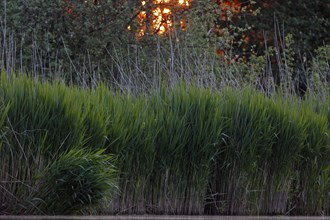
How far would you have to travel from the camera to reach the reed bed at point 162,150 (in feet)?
27.0

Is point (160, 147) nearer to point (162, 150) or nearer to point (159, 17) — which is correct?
point (162, 150)

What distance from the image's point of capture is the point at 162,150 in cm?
927

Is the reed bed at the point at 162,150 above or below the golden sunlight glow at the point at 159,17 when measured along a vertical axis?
below

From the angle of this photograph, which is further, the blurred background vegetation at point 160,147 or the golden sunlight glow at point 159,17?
the golden sunlight glow at point 159,17

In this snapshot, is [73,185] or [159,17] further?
[159,17]

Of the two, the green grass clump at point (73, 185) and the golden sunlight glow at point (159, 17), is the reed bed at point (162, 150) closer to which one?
the green grass clump at point (73, 185)

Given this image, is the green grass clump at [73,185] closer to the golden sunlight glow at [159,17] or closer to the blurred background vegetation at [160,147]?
the blurred background vegetation at [160,147]

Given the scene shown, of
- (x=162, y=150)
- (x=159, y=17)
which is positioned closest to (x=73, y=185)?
(x=162, y=150)

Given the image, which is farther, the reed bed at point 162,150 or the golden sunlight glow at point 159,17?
the golden sunlight glow at point 159,17

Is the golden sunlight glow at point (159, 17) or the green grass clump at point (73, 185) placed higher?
the golden sunlight glow at point (159, 17)

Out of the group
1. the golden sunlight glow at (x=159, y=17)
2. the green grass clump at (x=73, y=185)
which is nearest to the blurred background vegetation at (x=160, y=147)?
the green grass clump at (x=73, y=185)

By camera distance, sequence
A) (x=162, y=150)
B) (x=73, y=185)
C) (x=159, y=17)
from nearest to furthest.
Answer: (x=73, y=185) < (x=162, y=150) < (x=159, y=17)

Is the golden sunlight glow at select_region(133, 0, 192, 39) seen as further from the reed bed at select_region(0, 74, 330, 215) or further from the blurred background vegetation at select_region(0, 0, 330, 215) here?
the reed bed at select_region(0, 74, 330, 215)

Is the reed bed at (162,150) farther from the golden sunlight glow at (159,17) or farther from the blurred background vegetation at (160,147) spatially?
the golden sunlight glow at (159,17)
